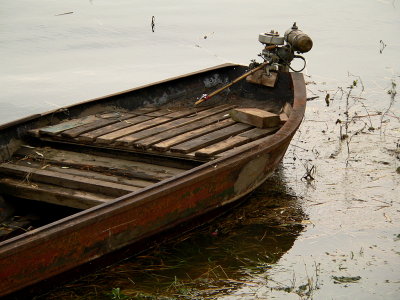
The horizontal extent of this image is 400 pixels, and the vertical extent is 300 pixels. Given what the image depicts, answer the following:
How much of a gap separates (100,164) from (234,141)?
1.20m

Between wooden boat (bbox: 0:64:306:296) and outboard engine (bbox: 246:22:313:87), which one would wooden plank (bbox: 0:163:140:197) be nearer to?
wooden boat (bbox: 0:64:306:296)

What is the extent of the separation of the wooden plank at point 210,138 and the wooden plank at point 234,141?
8 cm

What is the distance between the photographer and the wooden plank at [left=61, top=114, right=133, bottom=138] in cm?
578

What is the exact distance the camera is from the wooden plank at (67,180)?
4910 mm

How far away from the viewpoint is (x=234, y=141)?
18.8 feet

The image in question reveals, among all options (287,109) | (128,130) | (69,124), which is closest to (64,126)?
(69,124)

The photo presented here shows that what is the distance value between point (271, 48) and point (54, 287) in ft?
12.4

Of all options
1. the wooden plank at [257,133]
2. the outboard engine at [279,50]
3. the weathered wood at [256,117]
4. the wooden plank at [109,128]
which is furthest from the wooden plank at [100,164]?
the outboard engine at [279,50]

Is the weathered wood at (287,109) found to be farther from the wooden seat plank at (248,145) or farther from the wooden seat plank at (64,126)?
the wooden seat plank at (64,126)

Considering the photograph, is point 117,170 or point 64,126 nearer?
point 117,170

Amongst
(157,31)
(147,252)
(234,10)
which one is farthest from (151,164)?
(234,10)

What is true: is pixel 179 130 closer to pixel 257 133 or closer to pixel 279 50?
pixel 257 133

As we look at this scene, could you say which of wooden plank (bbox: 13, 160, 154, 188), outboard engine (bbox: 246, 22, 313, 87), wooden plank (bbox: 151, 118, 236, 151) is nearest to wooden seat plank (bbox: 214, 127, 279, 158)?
wooden plank (bbox: 151, 118, 236, 151)

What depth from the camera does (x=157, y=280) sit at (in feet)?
15.3
